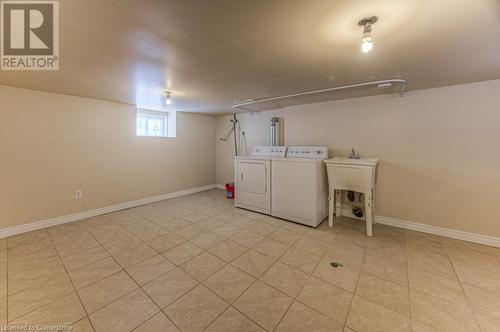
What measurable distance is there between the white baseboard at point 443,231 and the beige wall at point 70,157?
14.7 feet

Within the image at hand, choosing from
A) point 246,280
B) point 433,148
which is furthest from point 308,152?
point 246,280

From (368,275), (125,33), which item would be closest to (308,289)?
(368,275)

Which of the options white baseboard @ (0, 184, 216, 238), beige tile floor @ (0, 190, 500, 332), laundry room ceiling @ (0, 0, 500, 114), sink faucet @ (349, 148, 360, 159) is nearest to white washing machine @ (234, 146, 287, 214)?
beige tile floor @ (0, 190, 500, 332)

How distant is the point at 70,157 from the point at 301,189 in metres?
3.88

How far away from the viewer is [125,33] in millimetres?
1430

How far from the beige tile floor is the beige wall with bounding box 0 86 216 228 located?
0.58m

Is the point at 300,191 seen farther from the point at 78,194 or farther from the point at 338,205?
the point at 78,194

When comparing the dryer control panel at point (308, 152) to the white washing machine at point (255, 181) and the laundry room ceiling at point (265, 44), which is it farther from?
the laundry room ceiling at point (265, 44)

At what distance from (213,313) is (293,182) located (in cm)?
209

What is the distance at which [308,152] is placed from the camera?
140 inches

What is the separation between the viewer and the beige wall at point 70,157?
266cm

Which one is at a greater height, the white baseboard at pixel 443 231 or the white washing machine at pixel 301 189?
the white washing machine at pixel 301 189

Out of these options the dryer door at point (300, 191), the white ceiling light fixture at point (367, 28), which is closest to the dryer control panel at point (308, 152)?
the dryer door at point (300, 191)

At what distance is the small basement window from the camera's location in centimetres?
425
